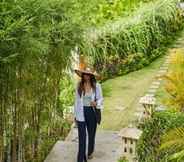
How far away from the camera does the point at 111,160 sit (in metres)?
9.59

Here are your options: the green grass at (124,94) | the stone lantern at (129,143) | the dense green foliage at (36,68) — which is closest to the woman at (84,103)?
the dense green foliage at (36,68)

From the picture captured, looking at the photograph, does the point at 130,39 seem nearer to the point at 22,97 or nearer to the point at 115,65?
the point at 115,65

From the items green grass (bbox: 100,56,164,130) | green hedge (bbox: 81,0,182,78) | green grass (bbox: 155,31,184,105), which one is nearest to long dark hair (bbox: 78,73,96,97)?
green grass (bbox: 100,56,164,130)

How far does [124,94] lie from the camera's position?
13484 mm

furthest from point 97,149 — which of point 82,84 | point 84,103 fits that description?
point 82,84

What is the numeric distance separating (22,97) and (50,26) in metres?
1.12

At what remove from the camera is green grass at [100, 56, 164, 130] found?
465 inches

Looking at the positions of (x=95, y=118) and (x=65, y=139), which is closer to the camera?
(x=95, y=118)

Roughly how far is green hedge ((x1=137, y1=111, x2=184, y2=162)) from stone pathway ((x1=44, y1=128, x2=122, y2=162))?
120cm

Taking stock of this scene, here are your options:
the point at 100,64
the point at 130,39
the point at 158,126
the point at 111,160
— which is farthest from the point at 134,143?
the point at 130,39

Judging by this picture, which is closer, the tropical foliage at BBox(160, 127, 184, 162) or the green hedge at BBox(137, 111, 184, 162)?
the tropical foliage at BBox(160, 127, 184, 162)

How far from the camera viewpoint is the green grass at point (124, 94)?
11805mm

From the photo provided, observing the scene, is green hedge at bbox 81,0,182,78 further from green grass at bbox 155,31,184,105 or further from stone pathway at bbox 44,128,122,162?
stone pathway at bbox 44,128,122,162

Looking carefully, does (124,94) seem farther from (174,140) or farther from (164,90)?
(174,140)
